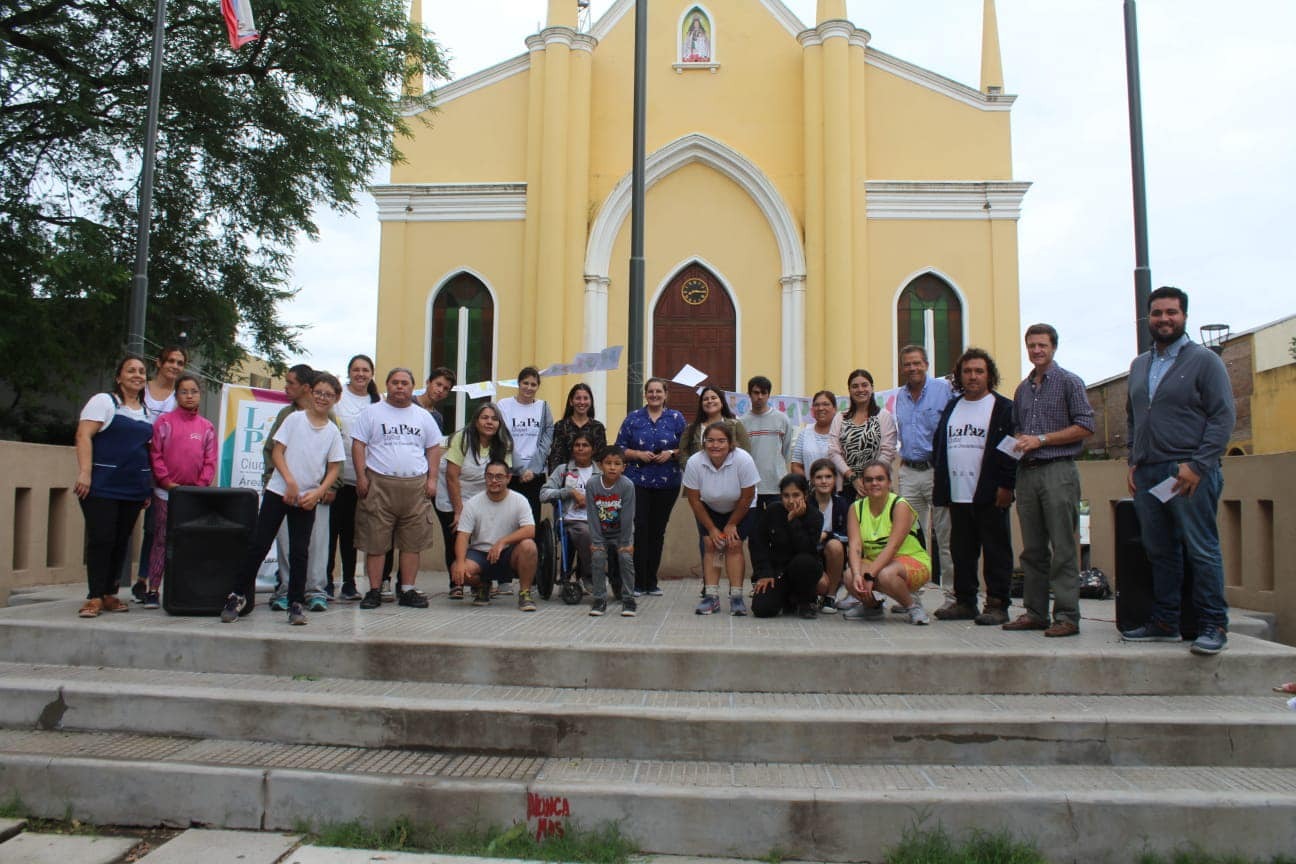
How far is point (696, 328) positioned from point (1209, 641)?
12.2m

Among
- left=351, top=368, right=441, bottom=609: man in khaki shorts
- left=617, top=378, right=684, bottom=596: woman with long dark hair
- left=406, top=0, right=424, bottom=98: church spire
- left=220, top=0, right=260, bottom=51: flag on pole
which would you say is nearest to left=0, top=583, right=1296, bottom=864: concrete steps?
left=351, top=368, right=441, bottom=609: man in khaki shorts

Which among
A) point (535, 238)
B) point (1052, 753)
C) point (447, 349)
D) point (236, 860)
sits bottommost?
point (236, 860)

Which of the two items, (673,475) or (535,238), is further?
(535,238)

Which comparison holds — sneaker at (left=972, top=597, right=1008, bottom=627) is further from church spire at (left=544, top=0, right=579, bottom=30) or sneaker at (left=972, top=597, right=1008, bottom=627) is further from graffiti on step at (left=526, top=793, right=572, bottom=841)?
church spire at (left=544, top=0, right=579, bottom=30)

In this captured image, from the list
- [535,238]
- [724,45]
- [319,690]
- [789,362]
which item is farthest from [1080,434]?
[724,45]

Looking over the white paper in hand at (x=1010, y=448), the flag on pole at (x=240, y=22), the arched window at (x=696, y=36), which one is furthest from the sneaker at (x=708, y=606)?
the arched window at (x=696, y=36)

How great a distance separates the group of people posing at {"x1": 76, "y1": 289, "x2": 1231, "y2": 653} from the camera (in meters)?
5.78

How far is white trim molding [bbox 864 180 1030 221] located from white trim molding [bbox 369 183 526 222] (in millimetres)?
6391

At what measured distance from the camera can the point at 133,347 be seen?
9.15 m

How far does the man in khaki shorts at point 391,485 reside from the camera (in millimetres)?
6859

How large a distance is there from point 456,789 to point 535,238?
1323cm

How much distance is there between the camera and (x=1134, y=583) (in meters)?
5.51

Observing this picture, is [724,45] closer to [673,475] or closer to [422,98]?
[422,98]

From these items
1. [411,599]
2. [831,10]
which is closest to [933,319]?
[831,10]
